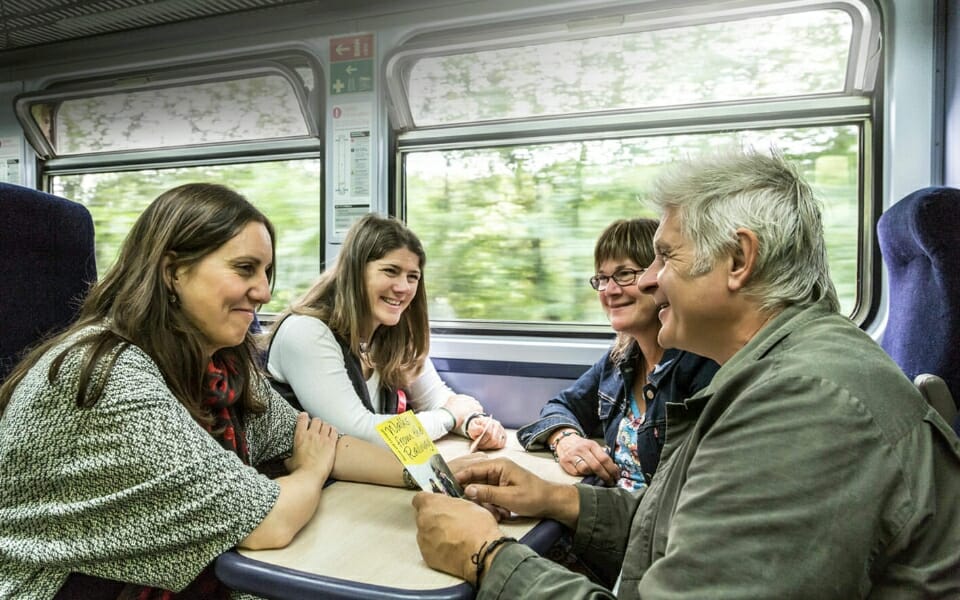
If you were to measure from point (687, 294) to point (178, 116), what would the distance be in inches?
130

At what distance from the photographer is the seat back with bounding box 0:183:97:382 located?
1869 mm

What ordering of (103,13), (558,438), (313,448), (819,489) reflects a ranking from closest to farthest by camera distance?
(819,489) < (313,448) < (558,438) < (103,13)

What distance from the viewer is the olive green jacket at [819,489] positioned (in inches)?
30.9

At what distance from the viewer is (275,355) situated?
218cm

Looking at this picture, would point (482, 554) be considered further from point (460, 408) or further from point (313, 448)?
point (460, 408)

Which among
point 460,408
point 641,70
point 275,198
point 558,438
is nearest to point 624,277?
point 558,438

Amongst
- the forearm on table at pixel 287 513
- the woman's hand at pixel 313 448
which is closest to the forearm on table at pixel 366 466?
the woman's hand at pixel 313 448

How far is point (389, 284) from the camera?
2447mm

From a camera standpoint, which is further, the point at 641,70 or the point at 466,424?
the point at 641,70

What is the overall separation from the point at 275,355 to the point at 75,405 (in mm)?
985

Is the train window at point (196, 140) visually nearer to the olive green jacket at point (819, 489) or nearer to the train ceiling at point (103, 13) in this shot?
the train ceiling at point (103, 13)

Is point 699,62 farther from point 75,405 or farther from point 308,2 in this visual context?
→ point 75,405

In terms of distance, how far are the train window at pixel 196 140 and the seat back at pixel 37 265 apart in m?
1.34

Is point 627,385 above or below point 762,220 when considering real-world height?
below
